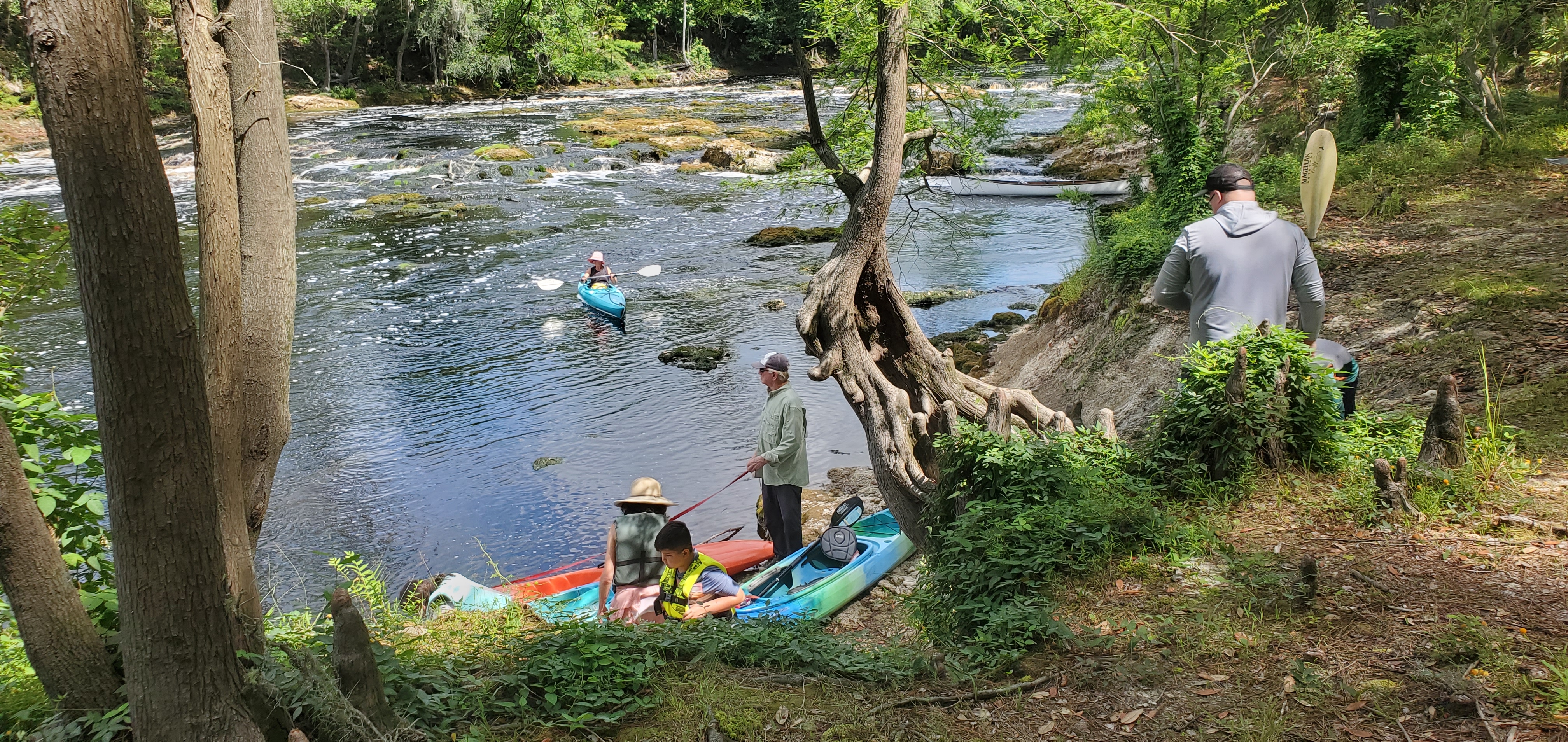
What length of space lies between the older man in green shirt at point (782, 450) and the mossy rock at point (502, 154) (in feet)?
70.9

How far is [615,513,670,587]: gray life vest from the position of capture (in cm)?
575

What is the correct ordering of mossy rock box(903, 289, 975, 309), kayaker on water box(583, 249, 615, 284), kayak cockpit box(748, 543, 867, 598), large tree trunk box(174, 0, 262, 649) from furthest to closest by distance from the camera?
kayaker on water box(583, 249, 615, 284) → mossy rock box(903, 289, 975, 309) → kayak cockpit box(748, 543, 867, 598) → large tree trunk box(174, 0, 262, 649)

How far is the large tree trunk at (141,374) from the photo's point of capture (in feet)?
8.14

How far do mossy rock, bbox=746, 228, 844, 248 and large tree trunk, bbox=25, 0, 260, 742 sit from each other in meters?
16.7

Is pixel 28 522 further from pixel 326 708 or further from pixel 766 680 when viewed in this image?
pixel 766 680

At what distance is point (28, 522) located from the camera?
314 cm

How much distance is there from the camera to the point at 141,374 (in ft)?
8.55

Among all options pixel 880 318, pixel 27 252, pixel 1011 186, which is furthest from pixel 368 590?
pixel 1011 186

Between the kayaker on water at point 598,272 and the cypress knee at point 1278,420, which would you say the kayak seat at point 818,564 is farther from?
the kayaker on water at point 598,272

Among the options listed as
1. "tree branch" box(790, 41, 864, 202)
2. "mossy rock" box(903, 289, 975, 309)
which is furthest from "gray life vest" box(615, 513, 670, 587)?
"mossy rock" box(903, 289, 975, 309)

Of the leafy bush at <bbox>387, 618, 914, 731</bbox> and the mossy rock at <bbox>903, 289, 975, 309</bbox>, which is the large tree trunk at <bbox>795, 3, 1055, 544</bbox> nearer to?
the leafy bush at <bbox>387, 618, 914, 731</bbox>

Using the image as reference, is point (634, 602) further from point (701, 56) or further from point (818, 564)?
point (701, 56)

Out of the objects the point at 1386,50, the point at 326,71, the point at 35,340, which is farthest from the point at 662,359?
the point at 326,71

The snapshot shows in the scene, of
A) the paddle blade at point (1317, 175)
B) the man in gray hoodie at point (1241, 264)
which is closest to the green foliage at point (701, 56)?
the paddle blade at point (1317, 175)
